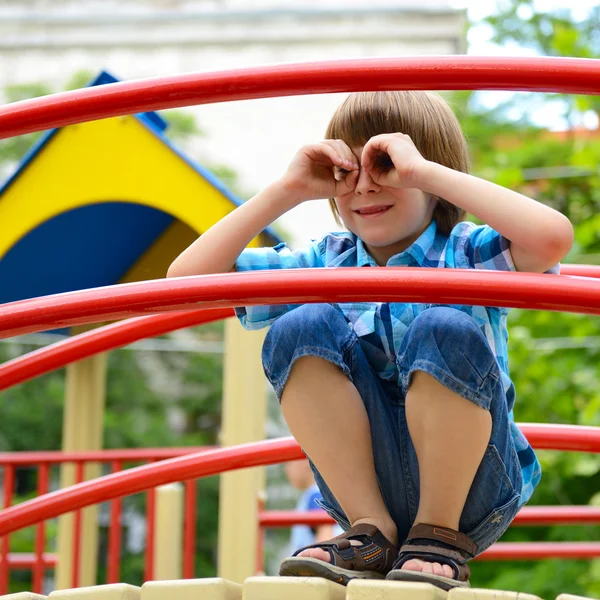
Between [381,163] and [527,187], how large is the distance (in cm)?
619

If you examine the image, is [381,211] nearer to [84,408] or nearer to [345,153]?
[345,153]

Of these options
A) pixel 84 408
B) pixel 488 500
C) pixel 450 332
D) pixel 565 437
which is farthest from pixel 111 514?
pixel 450 332

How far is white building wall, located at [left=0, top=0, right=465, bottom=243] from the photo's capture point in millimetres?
11266

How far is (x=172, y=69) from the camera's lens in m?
11.8

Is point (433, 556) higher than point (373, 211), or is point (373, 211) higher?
point (373, 211)

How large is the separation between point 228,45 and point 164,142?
9.39 metres

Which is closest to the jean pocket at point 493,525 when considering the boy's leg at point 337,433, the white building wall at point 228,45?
the boy's leg at point 337,433

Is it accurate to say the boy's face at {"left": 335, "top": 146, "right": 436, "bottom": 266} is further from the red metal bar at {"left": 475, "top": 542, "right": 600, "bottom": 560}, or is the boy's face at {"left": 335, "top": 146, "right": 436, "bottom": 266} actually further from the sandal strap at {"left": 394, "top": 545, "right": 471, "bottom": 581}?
the red metal bar at {"left": 475, "top": 542, "right": 600, "bottom": 560}

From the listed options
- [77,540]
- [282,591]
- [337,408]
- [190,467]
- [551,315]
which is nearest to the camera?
[282,591]

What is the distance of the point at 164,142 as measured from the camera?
2.68m

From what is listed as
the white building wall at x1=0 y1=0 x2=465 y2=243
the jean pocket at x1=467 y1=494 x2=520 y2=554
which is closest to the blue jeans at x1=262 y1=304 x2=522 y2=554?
the jean pocket at x1=467 y1=494 x2=520 y2=554

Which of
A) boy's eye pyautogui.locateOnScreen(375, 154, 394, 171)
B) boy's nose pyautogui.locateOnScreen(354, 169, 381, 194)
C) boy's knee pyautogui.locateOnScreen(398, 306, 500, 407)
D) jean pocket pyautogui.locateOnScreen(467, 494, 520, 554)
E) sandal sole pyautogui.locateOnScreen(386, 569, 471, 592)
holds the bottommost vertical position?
sandal sole pyautogui.locateOnScreen(386, 569, 471, 592)

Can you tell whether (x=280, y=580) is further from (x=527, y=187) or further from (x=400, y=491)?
(x=527, y=187)

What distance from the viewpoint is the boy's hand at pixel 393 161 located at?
1.23 meters
